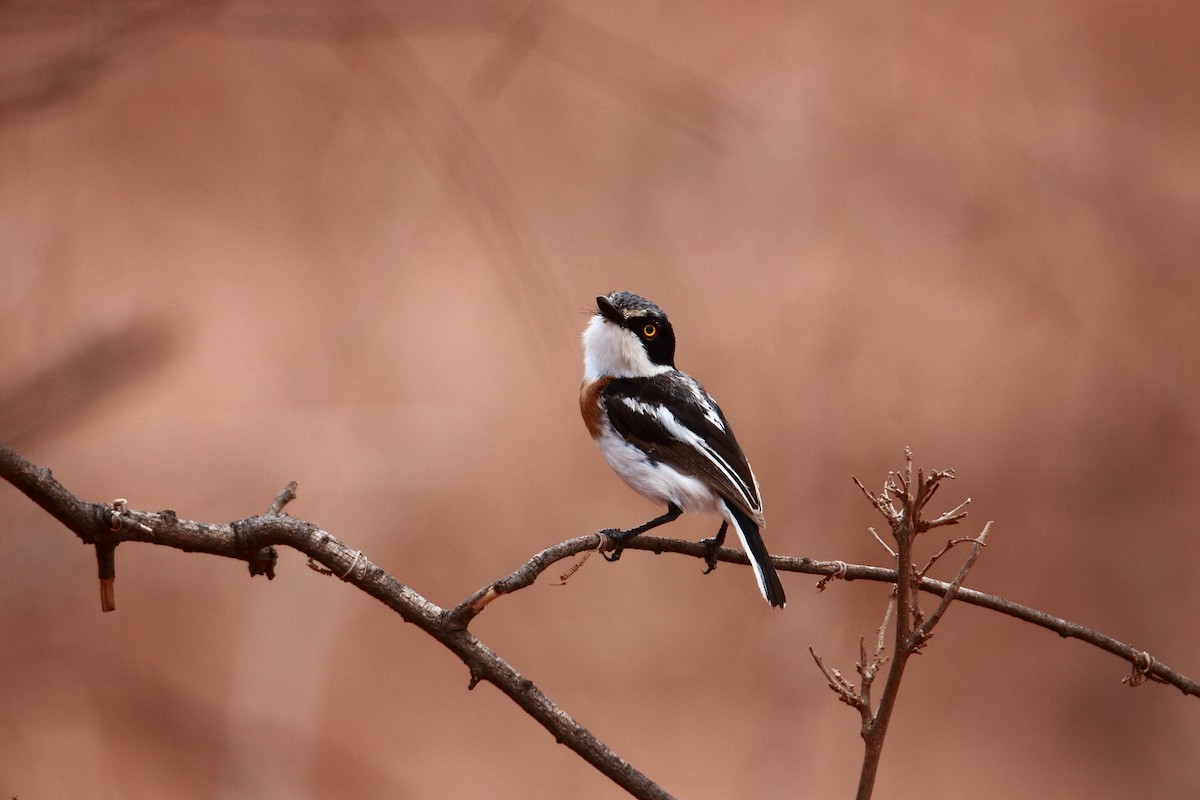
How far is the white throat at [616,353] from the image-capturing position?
372 cm

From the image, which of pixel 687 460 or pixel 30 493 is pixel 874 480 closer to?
pixel 687 460

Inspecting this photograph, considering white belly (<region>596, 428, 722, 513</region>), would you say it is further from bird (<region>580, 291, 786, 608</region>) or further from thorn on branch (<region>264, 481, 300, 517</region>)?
thorn on branch (<region>264, 481, 300, 517</region>)

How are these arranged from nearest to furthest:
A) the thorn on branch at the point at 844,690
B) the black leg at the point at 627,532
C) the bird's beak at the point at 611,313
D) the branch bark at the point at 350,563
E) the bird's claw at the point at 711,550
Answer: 1. the branch bark at the point at 350,563
2. the thorn on branch at the point at 844,690
3. the black leg at the point at 627,532
4. the bird's claw at the point at 711,550
5. the bird's beak at the point at 611,313

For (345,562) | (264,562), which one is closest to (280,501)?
(264,562)

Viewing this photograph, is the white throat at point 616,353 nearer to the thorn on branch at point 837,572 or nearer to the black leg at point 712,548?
the black leg at point 712,548

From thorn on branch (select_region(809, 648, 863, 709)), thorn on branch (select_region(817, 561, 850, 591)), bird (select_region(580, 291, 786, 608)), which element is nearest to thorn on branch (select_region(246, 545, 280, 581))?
thorn on branch (select_region(809, 648, 863, 709))

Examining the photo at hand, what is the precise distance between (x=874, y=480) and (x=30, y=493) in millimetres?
8871

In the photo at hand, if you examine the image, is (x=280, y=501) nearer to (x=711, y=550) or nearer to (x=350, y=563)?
(x=350, y=563)

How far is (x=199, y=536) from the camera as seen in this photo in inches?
63.2

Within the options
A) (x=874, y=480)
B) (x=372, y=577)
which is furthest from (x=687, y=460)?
(x=874, y=480)

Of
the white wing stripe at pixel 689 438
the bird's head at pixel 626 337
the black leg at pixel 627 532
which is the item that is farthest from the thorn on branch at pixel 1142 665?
the bird's head at pixel 626 337

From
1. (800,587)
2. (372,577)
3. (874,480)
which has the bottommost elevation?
(372,577)

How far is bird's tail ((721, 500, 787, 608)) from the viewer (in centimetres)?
266

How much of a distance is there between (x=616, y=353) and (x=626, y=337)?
67 mm
